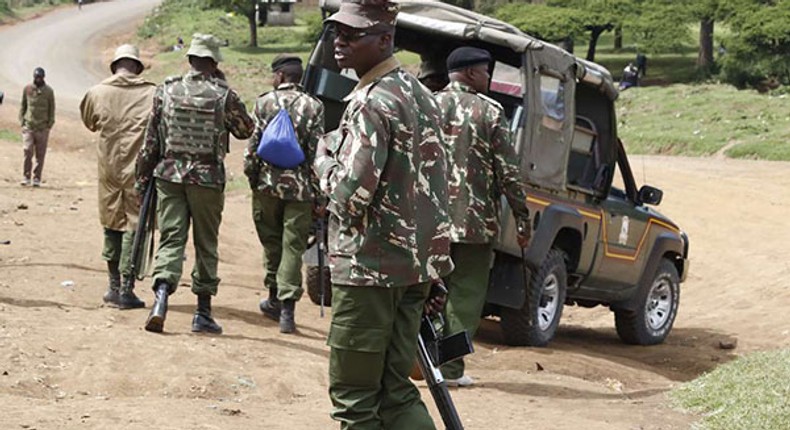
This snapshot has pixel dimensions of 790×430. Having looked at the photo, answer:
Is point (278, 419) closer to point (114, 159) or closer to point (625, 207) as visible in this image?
point (114, 159)

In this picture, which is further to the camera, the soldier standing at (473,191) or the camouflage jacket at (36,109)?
the camouflage jacket at (36,109)

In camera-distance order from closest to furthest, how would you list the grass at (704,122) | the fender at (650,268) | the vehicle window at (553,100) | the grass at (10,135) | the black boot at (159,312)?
the black boot at (159,312), the vehicle window at (553,100), the fender at (650,268), the grass at (10,135), the grass at (704,122)

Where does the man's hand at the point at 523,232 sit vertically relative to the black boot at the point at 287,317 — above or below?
above

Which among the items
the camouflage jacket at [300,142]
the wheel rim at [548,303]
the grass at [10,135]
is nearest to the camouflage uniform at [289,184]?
the camouflage jacket at [300,142]

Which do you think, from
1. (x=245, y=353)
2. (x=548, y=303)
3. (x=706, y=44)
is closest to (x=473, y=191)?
(x=245, y=353)

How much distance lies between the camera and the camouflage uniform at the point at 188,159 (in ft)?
30.3

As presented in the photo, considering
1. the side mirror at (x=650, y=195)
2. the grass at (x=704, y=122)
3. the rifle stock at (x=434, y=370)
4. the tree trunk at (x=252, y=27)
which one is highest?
the rifle stock at (x=434, y=370)

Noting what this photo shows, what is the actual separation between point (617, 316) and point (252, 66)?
107ft

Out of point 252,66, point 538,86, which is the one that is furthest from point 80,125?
point 538,86

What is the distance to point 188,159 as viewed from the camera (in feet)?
30.3

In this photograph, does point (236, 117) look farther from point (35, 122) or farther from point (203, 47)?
point (35, 122)

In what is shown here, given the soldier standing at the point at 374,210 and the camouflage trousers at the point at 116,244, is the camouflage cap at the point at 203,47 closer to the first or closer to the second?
the camouflage trousers at the point at 116,244

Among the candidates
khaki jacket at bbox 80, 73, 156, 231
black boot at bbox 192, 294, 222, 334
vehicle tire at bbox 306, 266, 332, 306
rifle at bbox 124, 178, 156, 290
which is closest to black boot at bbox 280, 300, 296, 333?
black boot at bbox 192, 294, 222, 334

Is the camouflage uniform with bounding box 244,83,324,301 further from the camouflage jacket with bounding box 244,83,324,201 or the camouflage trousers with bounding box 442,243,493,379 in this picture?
the camouflage trousers with bounding box 442,243,493,379
